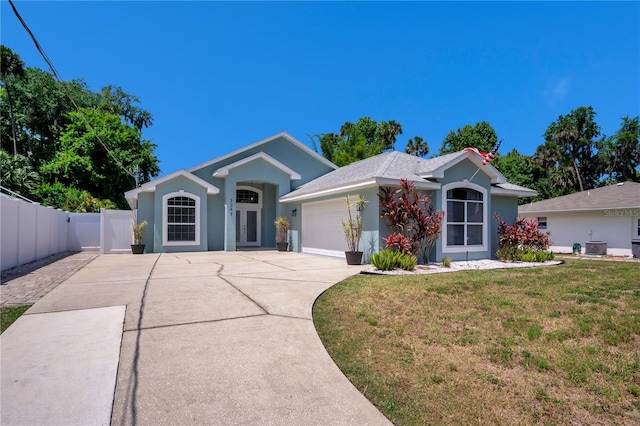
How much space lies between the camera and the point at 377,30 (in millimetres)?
17828

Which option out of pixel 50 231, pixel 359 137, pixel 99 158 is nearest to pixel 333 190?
pixel 50 231

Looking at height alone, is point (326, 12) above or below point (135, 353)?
above

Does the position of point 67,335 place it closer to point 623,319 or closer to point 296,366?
point 296,366

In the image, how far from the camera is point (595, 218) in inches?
797

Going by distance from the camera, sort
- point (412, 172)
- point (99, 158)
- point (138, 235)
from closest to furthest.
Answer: point (412, 172)
point (138, 235)
point (99, 158)

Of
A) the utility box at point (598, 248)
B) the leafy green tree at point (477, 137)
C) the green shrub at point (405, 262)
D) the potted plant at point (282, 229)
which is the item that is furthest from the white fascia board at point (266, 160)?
the leafy green tree at point (477, 137)

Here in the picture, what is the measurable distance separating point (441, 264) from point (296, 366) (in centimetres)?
900

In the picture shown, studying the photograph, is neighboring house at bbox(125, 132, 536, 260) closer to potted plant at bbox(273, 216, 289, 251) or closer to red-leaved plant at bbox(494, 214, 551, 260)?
potted plant at bbox(273, 216, 289, 251)

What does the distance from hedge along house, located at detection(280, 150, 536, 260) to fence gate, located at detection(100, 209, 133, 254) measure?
8.92m

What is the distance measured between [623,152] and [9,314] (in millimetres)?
47722

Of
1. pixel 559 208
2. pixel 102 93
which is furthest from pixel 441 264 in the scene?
pixel 102 93

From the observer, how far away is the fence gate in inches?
648

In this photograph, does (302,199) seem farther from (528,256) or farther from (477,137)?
(477,137)

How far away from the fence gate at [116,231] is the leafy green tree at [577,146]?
130ft
